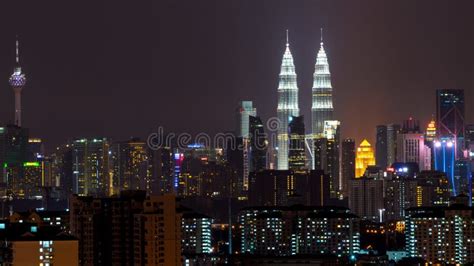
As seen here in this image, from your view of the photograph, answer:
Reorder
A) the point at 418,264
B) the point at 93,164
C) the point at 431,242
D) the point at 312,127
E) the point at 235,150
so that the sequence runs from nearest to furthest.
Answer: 1. the point at 418,264
2. the point at 431,242
3. the point at 93,164
4. the point at 235,150
5. the point at 312,127

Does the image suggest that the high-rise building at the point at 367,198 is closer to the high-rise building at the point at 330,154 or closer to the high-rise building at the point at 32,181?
the high-rise building at the point at 330,154

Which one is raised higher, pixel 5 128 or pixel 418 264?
pixel 5 128

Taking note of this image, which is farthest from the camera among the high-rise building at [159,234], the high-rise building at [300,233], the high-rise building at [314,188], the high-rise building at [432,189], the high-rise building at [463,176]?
the high-rise building at [463,176]

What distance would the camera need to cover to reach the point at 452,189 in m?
43.0

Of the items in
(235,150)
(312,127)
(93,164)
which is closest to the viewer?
(93,164)

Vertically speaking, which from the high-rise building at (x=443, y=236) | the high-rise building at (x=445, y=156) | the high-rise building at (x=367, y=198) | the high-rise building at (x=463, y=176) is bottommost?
the high-rise building at (x=443, y=236)

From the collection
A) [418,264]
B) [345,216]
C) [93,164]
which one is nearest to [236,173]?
[93,164]

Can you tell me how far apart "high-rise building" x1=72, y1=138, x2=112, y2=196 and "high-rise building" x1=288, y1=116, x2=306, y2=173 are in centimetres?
502

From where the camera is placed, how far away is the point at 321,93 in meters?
49.5

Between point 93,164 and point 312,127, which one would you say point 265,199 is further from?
point 312,127

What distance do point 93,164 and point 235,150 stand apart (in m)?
4.10

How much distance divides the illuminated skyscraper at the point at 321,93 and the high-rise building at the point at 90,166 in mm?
8352

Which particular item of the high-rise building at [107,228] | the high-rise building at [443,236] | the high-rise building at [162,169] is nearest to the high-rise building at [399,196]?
the high-rise building at [162,169]

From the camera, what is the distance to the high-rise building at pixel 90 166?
127 ft
